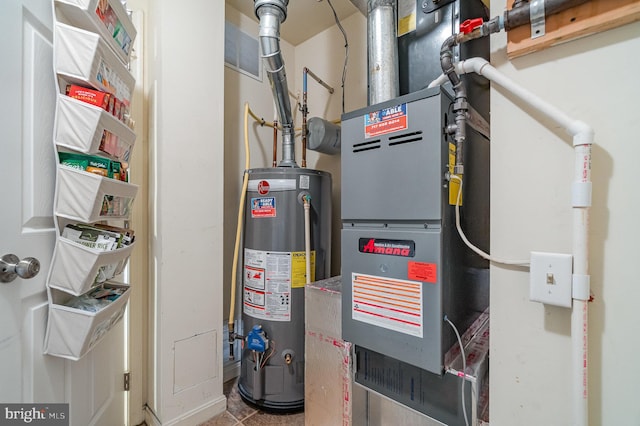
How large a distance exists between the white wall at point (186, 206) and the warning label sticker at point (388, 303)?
975 millimetres

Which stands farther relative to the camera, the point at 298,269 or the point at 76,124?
the point at 298,269

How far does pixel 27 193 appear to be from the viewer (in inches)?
30.7

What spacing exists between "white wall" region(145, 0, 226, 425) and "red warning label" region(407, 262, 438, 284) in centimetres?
117

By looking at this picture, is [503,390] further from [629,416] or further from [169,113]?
[169,113]

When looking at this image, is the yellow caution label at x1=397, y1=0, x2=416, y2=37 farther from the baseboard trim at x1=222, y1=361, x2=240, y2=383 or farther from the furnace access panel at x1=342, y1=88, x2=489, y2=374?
the baseboard trim at x1=222, y1=361, x2=240, y2=383

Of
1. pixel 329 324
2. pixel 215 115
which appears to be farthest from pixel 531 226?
pixel 215 115

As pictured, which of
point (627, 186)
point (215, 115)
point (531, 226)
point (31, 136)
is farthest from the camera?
point (215, 115)

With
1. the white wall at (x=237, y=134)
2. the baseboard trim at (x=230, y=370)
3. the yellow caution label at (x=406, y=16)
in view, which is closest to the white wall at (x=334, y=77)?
the white wall at (x=237, y=134)

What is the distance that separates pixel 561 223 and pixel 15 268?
1.39m

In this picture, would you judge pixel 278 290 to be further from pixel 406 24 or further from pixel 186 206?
pixel 406 24

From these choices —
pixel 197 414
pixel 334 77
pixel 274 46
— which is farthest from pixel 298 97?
pixel 197 414

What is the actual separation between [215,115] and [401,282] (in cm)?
140

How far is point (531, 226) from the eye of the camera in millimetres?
687

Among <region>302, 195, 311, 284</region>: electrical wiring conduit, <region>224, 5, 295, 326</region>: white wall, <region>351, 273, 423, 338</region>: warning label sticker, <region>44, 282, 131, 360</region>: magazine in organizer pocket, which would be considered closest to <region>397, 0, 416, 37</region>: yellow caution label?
<region>302, 195, 311, 284</region>: electrical wiring conduit
